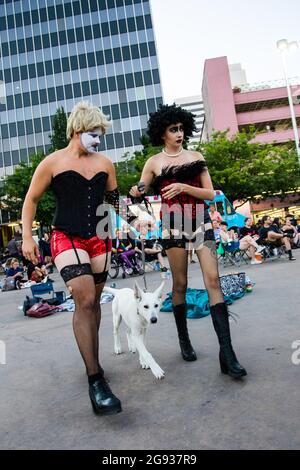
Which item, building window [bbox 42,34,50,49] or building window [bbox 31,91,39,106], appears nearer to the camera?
building window [bbox 31,91,39,106]

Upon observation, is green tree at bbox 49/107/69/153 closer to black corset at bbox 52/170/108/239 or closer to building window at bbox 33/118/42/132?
building window at bbox 33/118/42/132

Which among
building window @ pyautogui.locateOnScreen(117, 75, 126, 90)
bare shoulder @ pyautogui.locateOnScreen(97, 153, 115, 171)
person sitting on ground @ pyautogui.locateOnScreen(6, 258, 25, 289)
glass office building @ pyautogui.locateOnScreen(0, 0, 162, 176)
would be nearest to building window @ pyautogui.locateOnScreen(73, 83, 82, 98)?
glass office building @ pyautogui.locateOnScreen(0, 0, 162, 176)

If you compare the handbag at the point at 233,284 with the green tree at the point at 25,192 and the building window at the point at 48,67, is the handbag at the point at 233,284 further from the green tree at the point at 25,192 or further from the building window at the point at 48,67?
the building window at the point at 48,67

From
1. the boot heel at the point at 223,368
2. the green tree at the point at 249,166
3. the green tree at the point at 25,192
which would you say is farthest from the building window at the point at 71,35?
the boot heel at the point at 223,368

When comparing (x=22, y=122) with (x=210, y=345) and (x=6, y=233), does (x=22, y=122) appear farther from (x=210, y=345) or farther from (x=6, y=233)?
(x=210, y=345)

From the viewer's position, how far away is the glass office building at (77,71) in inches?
2004

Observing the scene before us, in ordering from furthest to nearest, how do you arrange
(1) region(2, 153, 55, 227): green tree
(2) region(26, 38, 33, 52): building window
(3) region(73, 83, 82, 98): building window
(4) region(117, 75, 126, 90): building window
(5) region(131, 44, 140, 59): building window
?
(2) region(26, 38, 33, 52): building window
(3) region(73, 83, 82, 98): building window
(5) region(131, 44, 140, 59): building window
(4) region(117, 75, 126, 90): building window
(1) region(2, 153, 55, 227): green tree

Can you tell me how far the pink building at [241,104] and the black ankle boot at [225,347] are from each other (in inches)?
1691

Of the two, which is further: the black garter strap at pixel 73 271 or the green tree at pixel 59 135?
the green tree at pixel 59 135

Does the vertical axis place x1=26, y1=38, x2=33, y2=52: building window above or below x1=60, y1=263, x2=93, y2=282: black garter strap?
above

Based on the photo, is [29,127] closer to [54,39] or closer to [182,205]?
[54,39]

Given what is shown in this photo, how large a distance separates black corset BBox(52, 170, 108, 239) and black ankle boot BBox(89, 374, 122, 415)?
1058 mm

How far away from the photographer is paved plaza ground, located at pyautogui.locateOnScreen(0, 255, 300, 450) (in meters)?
2.07

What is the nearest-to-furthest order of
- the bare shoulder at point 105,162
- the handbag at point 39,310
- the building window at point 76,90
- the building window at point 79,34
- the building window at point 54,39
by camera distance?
the bare shoulder at point 105,162, the handbag at point 39,310, the building window at point 76,90, the building window at point 79,34, the building window at point 54,39
